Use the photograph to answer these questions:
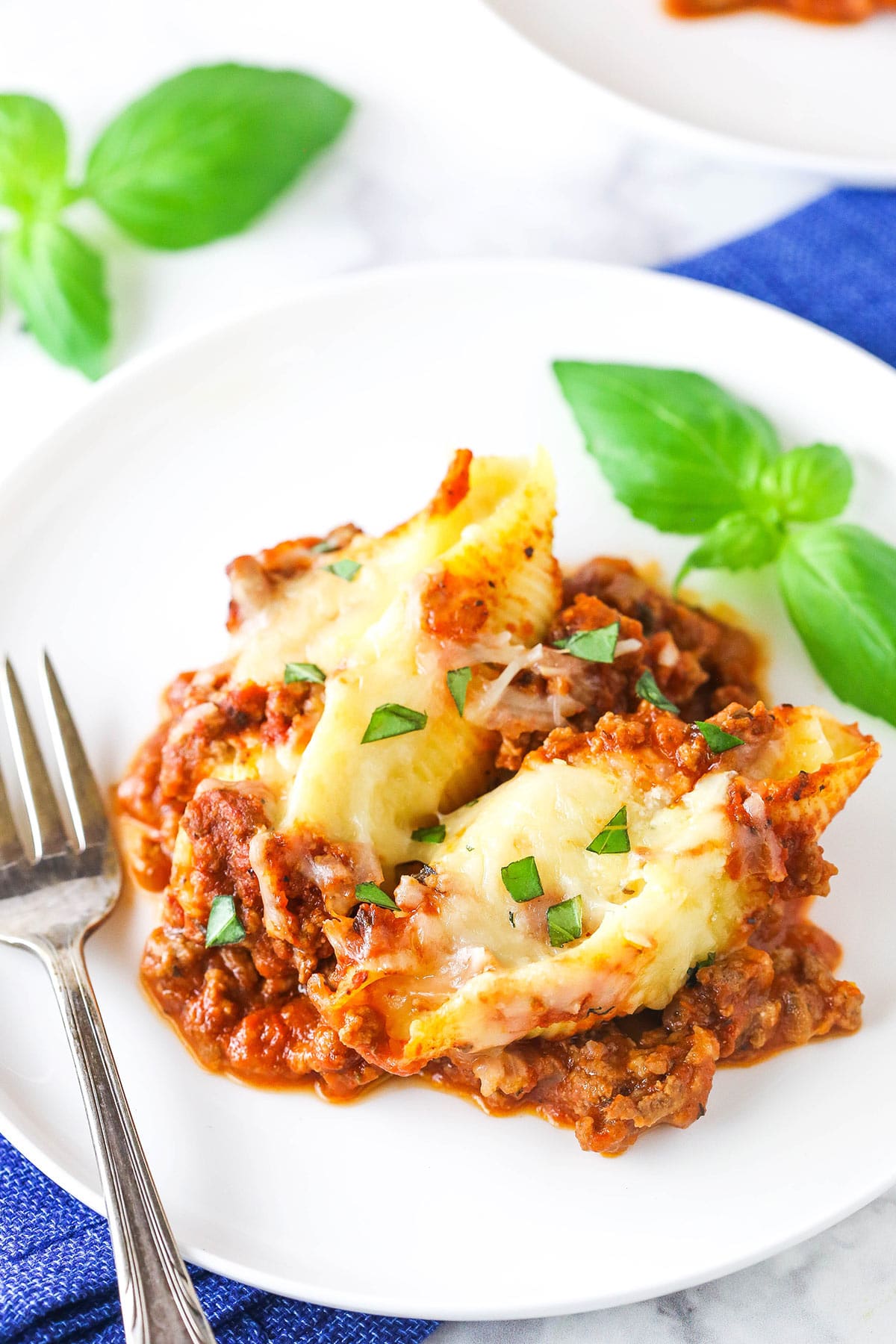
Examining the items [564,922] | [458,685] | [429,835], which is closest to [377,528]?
[458,685]

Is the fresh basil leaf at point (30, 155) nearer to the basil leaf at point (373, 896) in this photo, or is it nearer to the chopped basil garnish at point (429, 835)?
the chopped basil garnish at point (429, 835)

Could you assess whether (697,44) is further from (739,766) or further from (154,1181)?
(154,1181)

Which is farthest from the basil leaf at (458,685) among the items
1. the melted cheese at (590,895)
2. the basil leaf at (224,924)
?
the basil leaf at (224,924)

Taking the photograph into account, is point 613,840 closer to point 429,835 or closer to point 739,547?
point 429,835


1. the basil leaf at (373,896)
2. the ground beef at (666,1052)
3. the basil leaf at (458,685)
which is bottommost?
the ground beef at (666,1052)

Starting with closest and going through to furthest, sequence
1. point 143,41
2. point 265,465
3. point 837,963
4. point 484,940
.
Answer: point 484,940, point 837,963, point 265,465, point 143,41

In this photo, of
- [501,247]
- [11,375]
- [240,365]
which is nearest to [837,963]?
[240,365]
